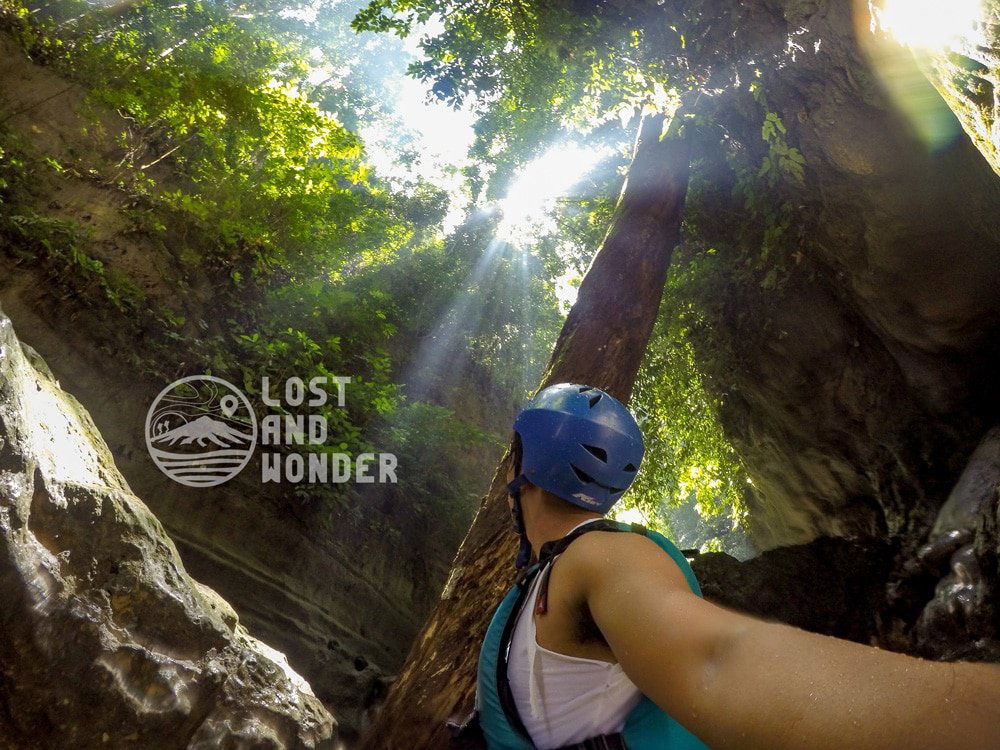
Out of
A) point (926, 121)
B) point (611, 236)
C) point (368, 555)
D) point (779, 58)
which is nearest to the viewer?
point (926, 121)

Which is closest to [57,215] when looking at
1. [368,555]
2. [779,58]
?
[368,555]

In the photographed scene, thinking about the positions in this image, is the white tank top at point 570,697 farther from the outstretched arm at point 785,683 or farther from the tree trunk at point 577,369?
the tree trunk at point 577,369

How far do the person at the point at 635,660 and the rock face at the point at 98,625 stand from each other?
208 cm

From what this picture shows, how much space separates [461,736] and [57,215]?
8425 millimetres

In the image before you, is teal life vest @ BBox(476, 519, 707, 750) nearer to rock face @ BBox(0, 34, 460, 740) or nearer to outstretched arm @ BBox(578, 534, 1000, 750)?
outstretched arm @ BBox(578, 534, 1000, 750)

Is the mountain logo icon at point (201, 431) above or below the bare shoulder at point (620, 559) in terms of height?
below

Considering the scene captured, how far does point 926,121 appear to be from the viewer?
11.7 ft

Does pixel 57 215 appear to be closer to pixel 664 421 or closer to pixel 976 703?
pixel 664 421

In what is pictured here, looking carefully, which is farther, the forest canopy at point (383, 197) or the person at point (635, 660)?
the forest canopy at point (383, 197)

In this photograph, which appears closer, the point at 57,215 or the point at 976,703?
the point at 976,703

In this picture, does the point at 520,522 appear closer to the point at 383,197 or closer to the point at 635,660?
the point at 635,660

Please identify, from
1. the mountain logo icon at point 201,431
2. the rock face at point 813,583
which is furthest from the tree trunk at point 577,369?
the mountain logo icon at point 201,431

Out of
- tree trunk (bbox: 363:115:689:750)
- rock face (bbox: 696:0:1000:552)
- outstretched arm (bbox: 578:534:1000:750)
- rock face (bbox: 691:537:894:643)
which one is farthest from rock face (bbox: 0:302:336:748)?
rock face (bbox: 696:0:1000:552)

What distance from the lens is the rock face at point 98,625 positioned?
231 centimetres
